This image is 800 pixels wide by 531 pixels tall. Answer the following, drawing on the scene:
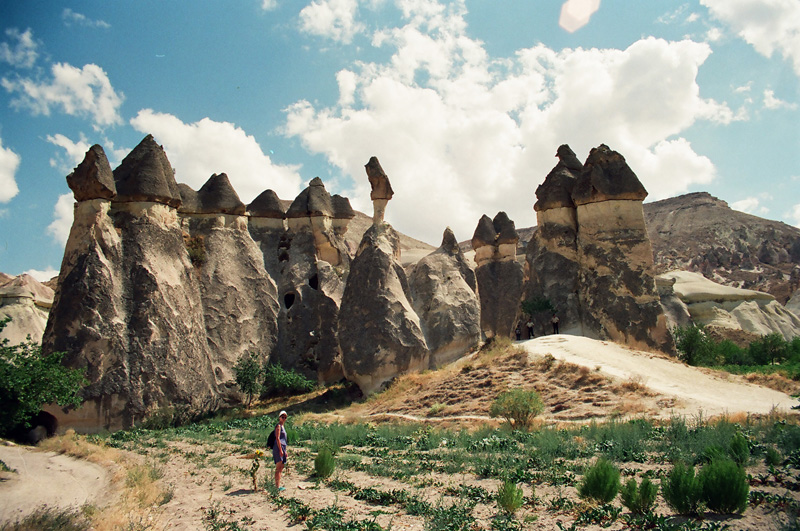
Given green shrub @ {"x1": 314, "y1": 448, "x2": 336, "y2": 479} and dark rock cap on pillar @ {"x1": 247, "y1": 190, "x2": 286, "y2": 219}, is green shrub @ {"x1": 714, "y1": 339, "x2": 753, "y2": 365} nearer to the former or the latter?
dark rock cap on pillar @ {"x1": 247, "y1": 190, "x2": 286, "y2": 219}

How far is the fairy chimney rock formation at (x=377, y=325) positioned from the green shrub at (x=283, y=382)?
191cm

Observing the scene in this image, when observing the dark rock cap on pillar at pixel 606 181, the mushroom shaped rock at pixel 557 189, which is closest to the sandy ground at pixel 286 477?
the dark rock cap on pillar at pixel 606 181

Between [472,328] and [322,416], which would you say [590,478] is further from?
[472,328]

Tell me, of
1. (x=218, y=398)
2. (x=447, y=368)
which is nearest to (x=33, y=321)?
(x=218, y=398)

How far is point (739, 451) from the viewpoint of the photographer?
6.05m

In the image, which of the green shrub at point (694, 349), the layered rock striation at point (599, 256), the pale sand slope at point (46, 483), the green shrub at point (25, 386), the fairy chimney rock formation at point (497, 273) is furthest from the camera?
the fairy chimney rock formation at point (497, 273)

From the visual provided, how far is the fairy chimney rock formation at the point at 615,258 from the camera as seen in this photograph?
1786 centimetres

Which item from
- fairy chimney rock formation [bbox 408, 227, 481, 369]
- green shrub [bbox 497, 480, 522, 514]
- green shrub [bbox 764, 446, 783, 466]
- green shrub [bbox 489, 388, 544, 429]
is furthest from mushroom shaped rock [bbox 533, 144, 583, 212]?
green shrub [bbox 497, 480, 522, 514]

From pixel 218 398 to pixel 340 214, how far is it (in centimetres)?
1011

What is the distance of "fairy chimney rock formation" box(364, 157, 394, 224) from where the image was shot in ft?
69.7

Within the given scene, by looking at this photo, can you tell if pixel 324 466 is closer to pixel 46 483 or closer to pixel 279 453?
pixel 279 453

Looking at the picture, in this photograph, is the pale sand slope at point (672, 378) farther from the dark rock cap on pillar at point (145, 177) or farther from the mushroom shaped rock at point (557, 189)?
the dark rock cap on pillar at point (145, 177)

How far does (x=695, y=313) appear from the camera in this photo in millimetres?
33469

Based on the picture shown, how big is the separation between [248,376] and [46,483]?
32.9ft
